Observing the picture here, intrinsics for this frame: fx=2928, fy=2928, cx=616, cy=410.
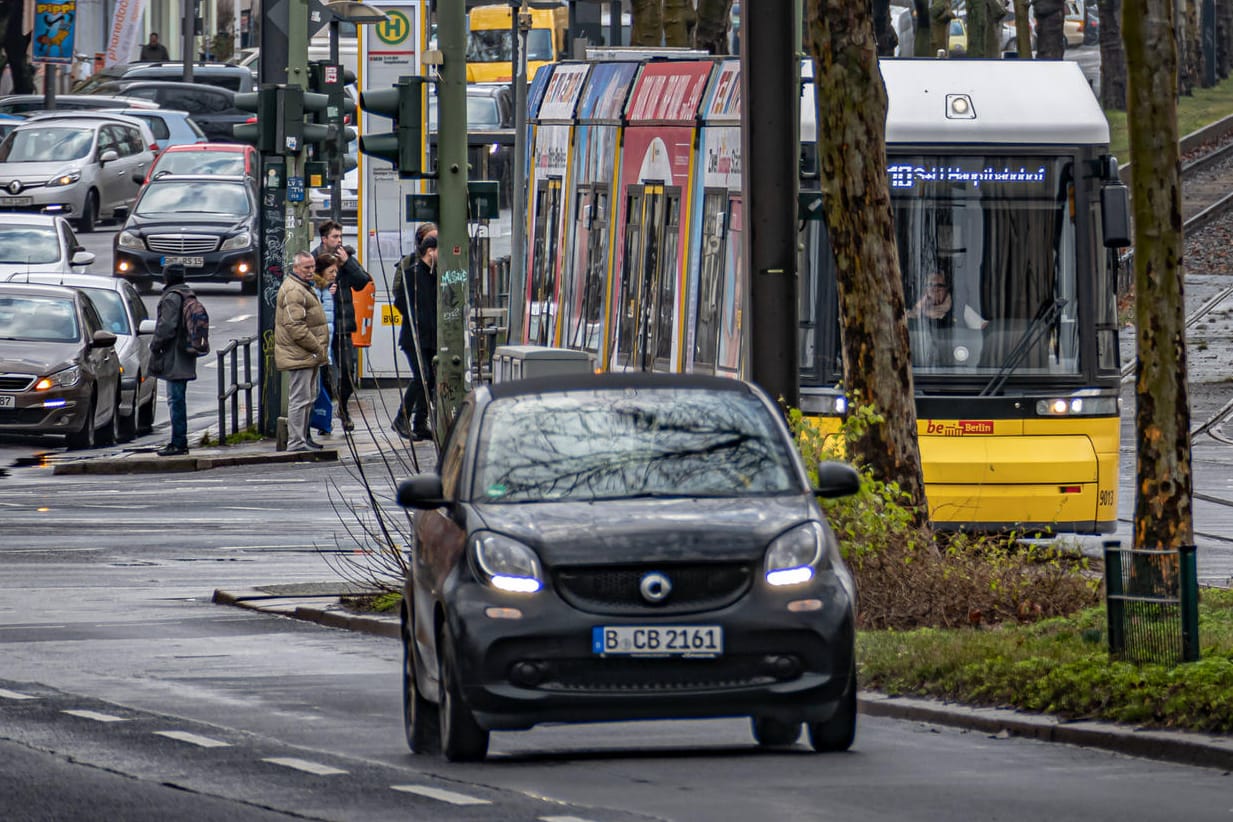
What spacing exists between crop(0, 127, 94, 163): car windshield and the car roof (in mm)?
42073

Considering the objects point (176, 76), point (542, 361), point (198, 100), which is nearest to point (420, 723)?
point (542, 361)

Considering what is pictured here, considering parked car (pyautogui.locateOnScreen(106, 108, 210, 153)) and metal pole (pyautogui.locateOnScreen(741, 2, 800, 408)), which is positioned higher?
parked car (pyautogui.locateOnScreen(106, 108, 210, 153))

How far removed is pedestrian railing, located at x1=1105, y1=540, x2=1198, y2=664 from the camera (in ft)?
38.1

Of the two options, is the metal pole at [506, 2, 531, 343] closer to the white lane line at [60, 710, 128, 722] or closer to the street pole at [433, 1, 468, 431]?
the street pole at [433, 1, 468, 431]

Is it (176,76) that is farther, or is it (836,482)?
(176,76)

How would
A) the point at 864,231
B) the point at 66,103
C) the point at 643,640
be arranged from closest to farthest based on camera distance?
the point at 643,640 → the point at 864,231 → the point at 66,103

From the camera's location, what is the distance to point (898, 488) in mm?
15625

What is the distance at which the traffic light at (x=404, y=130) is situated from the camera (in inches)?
780

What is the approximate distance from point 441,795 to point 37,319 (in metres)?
21.1

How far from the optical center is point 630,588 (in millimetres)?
10156

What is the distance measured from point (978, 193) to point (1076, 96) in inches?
39.6

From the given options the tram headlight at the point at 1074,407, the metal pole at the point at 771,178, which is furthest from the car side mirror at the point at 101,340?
the metal pole at the point at 771,178

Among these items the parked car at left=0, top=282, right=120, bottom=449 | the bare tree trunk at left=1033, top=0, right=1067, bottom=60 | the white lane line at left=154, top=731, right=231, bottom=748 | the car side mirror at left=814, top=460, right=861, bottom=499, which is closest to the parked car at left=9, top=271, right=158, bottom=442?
the parked car at left=0, top=282, right=120, bottom=449

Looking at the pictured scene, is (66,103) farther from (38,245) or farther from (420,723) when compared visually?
(420,723)
